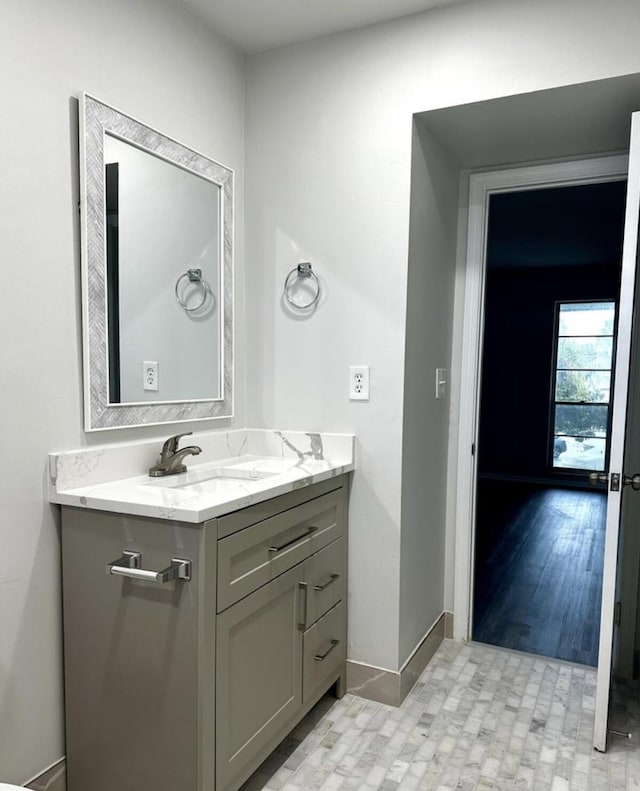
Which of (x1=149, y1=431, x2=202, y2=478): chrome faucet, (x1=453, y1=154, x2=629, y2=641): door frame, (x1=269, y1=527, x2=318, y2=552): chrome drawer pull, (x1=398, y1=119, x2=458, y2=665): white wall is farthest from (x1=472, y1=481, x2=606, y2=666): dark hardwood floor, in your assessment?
(x1=149, y1=431, x2=202, y2=478): chrome faucet

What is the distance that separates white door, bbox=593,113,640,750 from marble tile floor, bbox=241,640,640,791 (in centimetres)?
16

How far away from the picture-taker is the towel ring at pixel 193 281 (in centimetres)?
202

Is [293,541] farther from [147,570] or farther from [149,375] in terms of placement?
[149,375]

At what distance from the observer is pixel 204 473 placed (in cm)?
202

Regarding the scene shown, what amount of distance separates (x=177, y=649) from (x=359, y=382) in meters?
1.12

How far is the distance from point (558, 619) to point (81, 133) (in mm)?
2928

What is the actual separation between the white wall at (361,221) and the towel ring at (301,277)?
34 mm

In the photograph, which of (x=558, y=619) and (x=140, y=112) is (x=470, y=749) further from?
(x=140, y=112)

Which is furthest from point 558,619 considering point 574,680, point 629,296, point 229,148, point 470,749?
point 229,148

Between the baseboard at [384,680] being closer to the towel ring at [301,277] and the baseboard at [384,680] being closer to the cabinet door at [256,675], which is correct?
the cabinet door at [256,675]

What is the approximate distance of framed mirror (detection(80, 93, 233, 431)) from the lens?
1662 mm

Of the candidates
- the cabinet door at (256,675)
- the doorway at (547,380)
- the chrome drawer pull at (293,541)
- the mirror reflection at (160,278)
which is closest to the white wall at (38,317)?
the mirror reflection at (160,278)

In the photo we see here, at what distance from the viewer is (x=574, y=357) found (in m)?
6.60

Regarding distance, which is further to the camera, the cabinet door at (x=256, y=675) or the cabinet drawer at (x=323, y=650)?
the cabinet drawer at (x=323, y=650)
